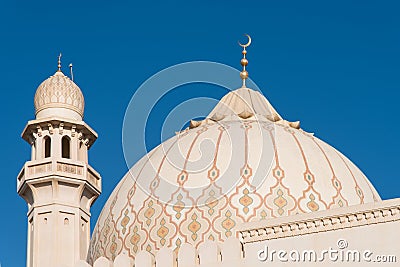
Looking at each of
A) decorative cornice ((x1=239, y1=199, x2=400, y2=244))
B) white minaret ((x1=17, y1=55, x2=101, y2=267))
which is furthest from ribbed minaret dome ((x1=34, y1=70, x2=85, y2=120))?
decorative cornice ((x1=239, y1=199, x2=400, y2=244))

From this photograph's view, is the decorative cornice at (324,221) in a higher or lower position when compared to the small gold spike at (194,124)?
lower

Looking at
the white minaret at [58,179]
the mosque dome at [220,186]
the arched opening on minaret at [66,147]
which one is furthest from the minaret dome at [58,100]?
the mosque dome at [220,186]

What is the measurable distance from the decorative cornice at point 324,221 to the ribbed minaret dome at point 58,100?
17.6ft

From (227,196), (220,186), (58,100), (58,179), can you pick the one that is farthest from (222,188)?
(58,100)

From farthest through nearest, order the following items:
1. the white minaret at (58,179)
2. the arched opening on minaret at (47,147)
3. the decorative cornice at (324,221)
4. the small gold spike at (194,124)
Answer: the arched opening on minaret at (47,147), the white minaret at (58,179), the small gold spike at (194,124), the decorative cornice at (324,221)

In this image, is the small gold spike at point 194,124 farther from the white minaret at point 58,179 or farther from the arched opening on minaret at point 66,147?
the arched opening on minaret at point 66,147

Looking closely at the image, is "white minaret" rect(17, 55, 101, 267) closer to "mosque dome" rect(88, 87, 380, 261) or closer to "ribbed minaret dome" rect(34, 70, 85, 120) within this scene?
"ribbed minaret dome" rect(34, 70, 85, 120)

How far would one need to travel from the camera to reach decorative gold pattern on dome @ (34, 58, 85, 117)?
15.9m

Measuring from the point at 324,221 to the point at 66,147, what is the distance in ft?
19.6

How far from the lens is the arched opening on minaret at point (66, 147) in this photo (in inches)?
622

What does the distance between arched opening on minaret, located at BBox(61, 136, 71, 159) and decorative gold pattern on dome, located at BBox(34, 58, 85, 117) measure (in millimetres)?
456

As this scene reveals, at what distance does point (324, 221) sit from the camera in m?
10.9

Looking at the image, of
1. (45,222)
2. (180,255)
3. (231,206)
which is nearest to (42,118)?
(45,222)

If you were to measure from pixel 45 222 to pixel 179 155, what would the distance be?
90.4 inches
